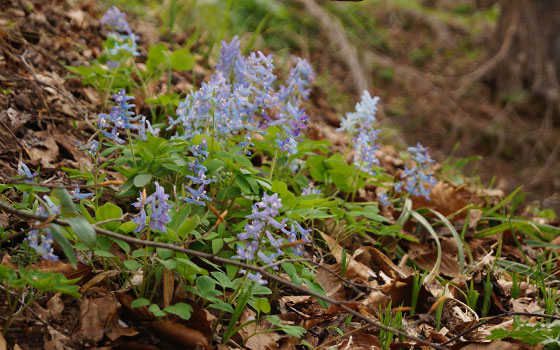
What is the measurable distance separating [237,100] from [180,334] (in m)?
0.84

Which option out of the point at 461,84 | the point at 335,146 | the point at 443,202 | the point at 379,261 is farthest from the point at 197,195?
the point at 461,84

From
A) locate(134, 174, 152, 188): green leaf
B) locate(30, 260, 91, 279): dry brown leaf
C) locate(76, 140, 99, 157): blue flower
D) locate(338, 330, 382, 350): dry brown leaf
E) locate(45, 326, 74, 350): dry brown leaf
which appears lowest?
locate(45, 326, 74, 350): dry brown leaf

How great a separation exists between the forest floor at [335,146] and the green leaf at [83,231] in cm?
26

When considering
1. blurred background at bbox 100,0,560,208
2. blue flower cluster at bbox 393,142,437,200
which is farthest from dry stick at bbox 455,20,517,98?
blue flower cluster at bbox 393,142,437,200

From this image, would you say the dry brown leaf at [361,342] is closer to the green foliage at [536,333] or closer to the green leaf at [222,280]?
the green foliage at [536,333]

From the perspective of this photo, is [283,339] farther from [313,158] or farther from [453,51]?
[453,51]

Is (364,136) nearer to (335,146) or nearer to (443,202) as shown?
(443,202)

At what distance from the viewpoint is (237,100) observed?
1826 millimetres

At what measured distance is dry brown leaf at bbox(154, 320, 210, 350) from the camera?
1436mm

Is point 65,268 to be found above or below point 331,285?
below

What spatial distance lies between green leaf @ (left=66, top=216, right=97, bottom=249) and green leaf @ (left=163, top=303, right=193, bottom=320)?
0.96ft

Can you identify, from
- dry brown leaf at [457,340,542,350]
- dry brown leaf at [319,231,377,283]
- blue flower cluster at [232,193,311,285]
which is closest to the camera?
blue flower cluster at [232,193,311,285]

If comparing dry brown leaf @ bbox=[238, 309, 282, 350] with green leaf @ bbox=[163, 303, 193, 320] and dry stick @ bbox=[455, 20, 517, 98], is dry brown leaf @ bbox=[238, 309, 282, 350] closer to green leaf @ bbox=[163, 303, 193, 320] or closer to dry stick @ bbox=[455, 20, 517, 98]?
green leaf @ bbox=[163, 303, 193, 320]

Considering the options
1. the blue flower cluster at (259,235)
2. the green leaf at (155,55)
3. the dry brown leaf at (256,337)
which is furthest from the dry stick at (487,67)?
the blue flower cluster at (259,235)
